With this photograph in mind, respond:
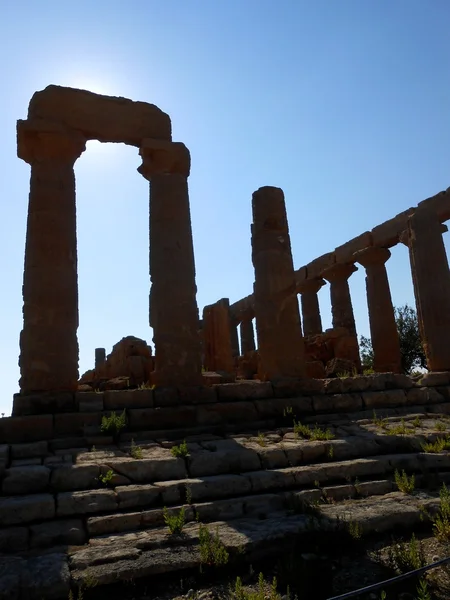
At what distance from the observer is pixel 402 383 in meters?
12.3

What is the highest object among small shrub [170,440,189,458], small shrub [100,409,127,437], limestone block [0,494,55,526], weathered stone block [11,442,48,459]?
small shrub [100,409,127,437]

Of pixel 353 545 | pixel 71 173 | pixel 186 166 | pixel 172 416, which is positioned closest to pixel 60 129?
pixel 71 173

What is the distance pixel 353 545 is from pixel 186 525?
1.69 m

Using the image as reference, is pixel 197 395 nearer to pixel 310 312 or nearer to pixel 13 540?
pixel 13 540

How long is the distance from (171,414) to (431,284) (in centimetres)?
881

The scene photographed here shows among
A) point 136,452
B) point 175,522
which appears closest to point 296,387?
point 136,452

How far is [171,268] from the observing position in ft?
38.7

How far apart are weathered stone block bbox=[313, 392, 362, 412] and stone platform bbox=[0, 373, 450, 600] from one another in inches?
1.1

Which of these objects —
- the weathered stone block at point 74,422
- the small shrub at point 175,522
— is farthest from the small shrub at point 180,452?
the weathered stone block at point 74,422

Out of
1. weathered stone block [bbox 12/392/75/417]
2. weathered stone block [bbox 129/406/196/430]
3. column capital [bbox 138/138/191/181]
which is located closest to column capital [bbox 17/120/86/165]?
column capital [bbox 138/138/191/181]

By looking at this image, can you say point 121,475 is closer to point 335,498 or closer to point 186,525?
point 186,525

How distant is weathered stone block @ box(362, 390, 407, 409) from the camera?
11.4 meters

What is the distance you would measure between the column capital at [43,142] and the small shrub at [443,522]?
1000cm

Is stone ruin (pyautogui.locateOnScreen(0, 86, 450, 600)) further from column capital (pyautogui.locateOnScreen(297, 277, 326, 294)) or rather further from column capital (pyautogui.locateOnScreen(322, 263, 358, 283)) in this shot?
column capital (pyautogui.locateOnScreen(297, 277, 326, 294))
